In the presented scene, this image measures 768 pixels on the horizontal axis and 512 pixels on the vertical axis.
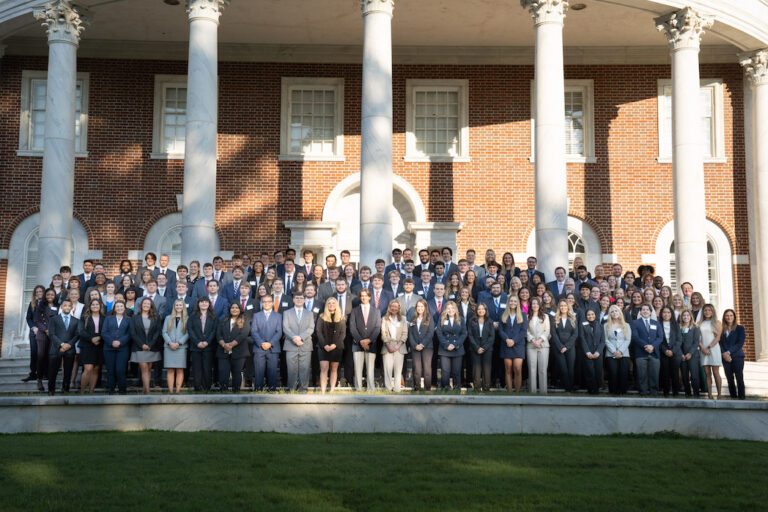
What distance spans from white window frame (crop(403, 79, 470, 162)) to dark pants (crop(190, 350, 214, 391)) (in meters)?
10.5

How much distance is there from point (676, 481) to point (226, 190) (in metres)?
16.0

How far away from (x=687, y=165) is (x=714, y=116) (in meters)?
5.21

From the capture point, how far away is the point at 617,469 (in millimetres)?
8742

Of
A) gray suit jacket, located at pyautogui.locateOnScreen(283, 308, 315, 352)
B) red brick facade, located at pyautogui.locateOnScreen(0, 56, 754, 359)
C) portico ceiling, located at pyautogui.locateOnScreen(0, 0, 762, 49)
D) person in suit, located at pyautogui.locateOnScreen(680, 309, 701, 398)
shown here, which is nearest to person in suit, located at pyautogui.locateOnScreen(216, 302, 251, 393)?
gray suit jacket, located at pyautogui.locateOnScreen(283, 308, 315, 352)

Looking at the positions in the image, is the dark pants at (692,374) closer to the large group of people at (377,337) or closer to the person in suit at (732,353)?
the large group of people at (377,337)

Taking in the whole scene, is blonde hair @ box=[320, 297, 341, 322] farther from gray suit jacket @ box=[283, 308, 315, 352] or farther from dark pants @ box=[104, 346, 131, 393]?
dark pants @ box=[104, 346, 131, 393]

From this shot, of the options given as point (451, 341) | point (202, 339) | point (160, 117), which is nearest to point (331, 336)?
point (451, 341)

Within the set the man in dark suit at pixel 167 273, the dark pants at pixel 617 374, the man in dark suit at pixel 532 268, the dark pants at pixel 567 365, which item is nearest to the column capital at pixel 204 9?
the man in dark suit at pixel 167 273

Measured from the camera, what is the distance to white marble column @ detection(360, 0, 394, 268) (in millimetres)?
16391

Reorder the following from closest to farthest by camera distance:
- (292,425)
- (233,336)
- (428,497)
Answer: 1. (428,497)
2. (292,425)
3. (233,336)

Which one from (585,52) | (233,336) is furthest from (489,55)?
(233,336)

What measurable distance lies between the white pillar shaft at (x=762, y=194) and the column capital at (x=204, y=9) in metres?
12.8

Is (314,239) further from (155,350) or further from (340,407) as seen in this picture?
(340,407)

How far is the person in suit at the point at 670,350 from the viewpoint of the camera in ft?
45.2
